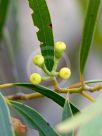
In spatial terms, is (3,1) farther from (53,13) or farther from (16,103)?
(53,13)

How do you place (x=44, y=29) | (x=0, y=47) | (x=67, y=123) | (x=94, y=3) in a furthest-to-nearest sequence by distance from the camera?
(x=0, y=47)
(x=44, y=29)
(x=94, y=3)
(x=67, y=123)

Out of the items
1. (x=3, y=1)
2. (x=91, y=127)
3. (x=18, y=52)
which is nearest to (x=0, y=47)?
(x=18, y=52)

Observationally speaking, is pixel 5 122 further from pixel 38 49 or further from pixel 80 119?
pixel 38 49

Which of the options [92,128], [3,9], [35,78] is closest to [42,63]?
[35,78]

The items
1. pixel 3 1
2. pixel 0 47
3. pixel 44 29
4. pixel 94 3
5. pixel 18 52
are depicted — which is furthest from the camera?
pixel 18 52

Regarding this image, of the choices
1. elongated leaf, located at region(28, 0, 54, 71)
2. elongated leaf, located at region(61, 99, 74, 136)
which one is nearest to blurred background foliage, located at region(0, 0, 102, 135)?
elongated leaf, located at region(28, 0, 54, 71)

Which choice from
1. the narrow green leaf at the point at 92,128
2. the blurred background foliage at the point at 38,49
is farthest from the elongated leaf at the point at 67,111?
the blurred background foliage at the point at 38,49

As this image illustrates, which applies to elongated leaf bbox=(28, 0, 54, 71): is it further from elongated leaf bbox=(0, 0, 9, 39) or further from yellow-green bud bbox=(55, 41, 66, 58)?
elongated leaf bbox=(0, 0, 9, 39)

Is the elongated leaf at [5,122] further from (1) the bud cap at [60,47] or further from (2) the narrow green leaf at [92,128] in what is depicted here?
(2) the narrow green leaf at [92,128]
